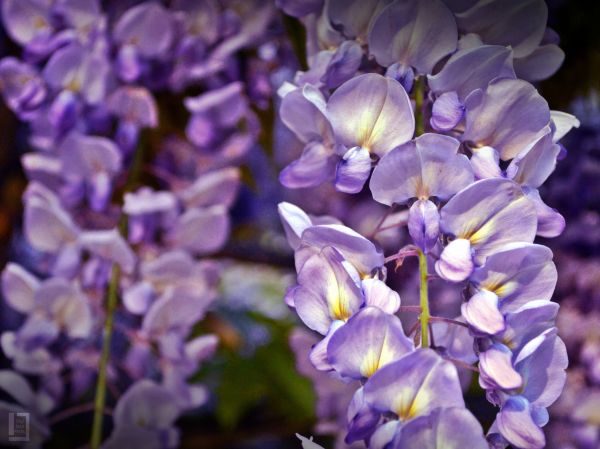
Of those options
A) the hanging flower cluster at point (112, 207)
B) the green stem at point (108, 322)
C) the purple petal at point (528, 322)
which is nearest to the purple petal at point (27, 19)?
the hanging flower cluster at point (112, 207)

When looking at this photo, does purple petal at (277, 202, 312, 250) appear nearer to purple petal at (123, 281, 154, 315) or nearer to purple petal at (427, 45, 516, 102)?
purple petal at (427, 45, 516, 102)

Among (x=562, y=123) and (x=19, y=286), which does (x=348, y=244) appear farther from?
(x=19, y=286)

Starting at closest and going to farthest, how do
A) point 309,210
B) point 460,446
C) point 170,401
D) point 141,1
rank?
point 460,446, point 170,401, point 141,1, point 309,210

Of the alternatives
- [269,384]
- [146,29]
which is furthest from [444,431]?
[269,384]

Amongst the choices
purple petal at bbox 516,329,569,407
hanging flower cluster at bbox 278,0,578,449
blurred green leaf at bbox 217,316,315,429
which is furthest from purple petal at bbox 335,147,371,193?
blurred green leaf at bbox 217,316,315,429

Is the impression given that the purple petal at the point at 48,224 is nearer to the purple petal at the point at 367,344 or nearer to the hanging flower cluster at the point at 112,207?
the hanging flower cluster at the point at 112,207

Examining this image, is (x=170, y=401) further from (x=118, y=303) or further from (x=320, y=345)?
(x=320, y=345)

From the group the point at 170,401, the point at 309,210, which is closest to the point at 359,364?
the point at 170,401
